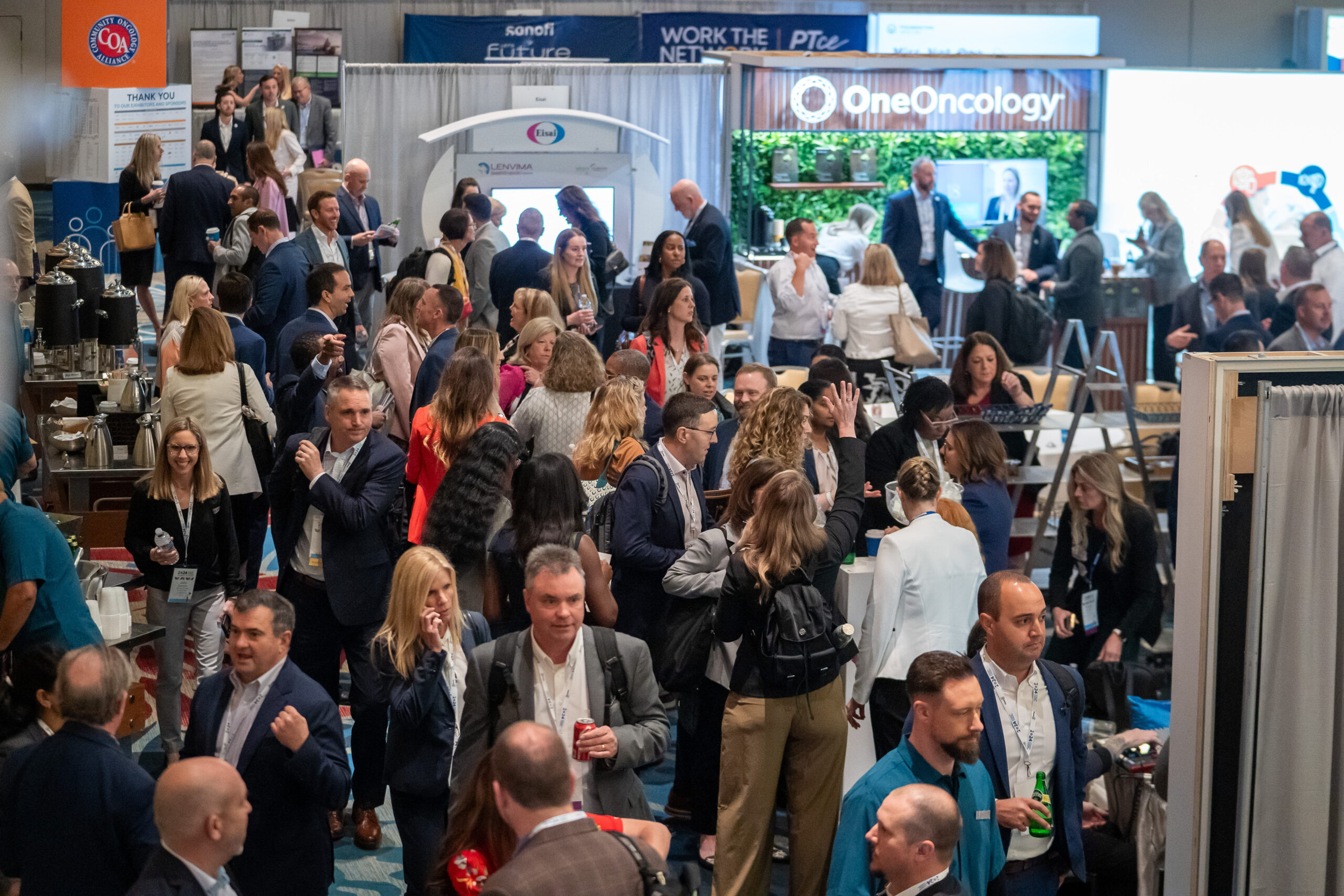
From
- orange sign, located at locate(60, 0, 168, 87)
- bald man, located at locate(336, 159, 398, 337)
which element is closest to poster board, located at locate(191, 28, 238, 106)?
bald man, located at locate(336, 159, 398, 337)

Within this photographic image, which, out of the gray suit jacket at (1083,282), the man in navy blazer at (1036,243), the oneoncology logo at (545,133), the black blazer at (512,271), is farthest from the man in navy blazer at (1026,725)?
the oneoncology logo at (545,133)

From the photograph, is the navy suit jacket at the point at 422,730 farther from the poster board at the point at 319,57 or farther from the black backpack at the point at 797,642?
the poster board at the point at 319,57

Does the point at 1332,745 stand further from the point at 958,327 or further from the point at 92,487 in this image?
the point at 958,327

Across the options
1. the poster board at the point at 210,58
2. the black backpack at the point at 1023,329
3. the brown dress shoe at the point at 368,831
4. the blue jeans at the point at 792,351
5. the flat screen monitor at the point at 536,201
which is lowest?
the brown dress shoe at the point at 368,831

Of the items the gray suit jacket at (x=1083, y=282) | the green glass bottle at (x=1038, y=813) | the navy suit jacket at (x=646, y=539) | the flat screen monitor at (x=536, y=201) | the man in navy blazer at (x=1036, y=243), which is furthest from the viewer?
the flat screen monitor at (x=536, y=201)

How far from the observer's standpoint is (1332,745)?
3.53 m

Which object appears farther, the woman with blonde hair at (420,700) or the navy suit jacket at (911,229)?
the navy suit jacket at (911,229)

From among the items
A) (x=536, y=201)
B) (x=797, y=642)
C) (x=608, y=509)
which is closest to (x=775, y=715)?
(x=797, y=642)

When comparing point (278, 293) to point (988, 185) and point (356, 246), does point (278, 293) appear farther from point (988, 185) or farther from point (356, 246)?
point (988, 185)

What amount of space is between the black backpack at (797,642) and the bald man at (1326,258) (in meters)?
7.23

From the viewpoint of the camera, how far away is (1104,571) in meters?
5.35

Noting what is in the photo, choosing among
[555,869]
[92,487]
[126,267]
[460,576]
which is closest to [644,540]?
[460,576]

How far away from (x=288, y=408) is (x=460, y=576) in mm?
1707

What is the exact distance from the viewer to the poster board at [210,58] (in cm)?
1762
